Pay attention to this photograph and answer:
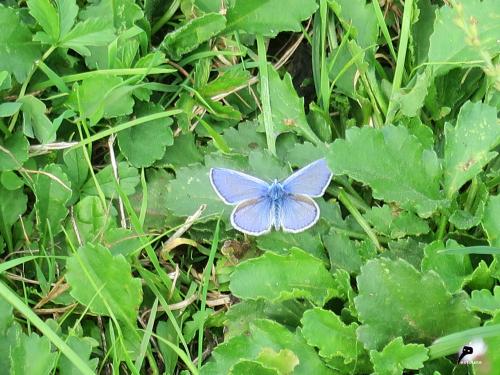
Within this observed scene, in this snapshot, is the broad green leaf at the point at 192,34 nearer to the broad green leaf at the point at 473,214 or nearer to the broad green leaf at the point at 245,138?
the broad green leaf at the point at 245,138

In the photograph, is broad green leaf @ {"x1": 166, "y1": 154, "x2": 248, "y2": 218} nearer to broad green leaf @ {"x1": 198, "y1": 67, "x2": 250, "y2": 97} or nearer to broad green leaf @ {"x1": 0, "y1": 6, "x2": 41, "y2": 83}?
broad green leaf @ {"x1": 198, "y1": 67, "x2": 250, "y2": 97}

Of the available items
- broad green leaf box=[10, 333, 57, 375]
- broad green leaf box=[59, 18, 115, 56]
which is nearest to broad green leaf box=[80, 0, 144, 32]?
broad green leaf box=[59, 18, 115, 56]

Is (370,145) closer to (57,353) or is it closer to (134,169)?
(134,169)

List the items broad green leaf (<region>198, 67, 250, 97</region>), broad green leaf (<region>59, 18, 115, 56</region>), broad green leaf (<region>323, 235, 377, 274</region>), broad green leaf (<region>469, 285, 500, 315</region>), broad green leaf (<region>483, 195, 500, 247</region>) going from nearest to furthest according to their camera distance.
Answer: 1. broad green leaf (<region>469, 285, 500, 315</region>)
2. broad green leaf (<region>483, 195, 500, 247</region>)
3. broad green leaf (<region>323, 235, 377, 274</region>)
4. broad green leaf (<region>59, 18, 115, 56</region>)
5. broad green leaf (<region>198, 67, 250, 97</region>)

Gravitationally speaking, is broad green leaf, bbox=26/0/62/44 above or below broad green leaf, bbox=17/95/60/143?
above

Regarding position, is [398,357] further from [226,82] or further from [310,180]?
[226,82]

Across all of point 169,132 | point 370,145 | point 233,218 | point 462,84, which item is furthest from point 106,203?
point 462,84
